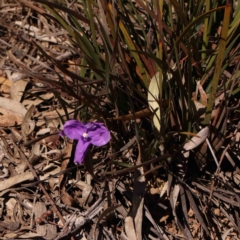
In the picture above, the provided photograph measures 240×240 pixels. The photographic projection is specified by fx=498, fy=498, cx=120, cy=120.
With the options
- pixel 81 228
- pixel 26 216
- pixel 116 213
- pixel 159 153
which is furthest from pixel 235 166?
pixel 26 216

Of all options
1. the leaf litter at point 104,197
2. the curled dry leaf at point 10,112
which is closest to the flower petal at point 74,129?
the leaf litter at point 104,197

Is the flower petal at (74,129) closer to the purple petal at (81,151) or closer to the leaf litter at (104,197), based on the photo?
the purple petal at (81,151)

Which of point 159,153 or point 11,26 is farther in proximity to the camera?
point 11,26

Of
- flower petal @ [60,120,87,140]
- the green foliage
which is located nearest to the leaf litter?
the green foliage

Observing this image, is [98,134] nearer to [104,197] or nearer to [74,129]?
[74,129]

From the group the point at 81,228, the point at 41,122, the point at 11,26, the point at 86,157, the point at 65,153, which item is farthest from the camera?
the point at 11,26

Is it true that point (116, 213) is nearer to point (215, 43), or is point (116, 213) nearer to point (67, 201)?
point (67, 201)
